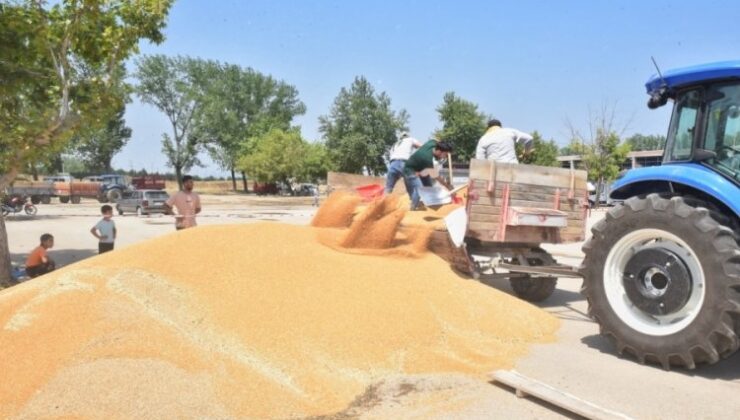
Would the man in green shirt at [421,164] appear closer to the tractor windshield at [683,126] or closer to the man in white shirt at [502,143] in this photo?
the man in white shirt at [502,143]

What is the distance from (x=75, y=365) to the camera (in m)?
3.71

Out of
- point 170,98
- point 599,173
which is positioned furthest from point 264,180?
point 599,173

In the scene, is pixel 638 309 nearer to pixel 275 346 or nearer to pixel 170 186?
pixel 275 346

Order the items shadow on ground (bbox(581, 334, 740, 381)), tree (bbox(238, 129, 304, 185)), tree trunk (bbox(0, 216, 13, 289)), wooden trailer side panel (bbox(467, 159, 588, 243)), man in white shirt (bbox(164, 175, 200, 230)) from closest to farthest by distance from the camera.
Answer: shadow on ground (bbox(581, 334, 740, 381)) → wooden trailer side panel (bbox(467, 159, 588, 243)) → man in white shirt (bbox(164, 175, 200, 230)) → tree trunk (bbox(0, 216, 13, 289)) → tree (bbox(238, 129, 304, 185))

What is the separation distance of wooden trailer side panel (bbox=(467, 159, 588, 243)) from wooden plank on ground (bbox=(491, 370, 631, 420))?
2115 millimetres

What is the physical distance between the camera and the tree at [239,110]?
61375mm

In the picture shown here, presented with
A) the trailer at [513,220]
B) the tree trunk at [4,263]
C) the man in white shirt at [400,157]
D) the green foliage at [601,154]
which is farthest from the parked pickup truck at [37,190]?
the trailer at [513,220]

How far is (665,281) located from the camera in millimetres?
4355

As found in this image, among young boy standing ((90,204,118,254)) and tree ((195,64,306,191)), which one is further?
tree ((195,64,306,191))

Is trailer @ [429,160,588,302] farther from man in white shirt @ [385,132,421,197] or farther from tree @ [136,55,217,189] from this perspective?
tree @ [136,55,217,189]

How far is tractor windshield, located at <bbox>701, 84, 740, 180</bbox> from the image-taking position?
4.30 m

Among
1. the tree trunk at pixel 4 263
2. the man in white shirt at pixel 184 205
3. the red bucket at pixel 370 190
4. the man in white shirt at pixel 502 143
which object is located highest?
the man in white shirt at pixel 502 143

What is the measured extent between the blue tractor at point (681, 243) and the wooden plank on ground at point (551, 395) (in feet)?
3.40

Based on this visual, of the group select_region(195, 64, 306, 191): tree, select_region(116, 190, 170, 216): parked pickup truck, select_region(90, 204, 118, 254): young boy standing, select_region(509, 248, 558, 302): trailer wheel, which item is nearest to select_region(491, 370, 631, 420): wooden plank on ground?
select_region(509, 248, 558, 302): trailer wheel
